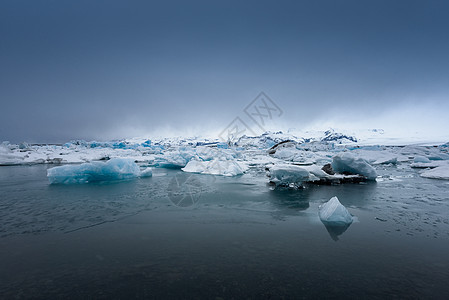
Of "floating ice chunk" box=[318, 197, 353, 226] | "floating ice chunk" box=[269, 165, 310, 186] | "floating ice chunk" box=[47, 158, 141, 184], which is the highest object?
"floating ice chunk" box=[47, 158, 141, 184]

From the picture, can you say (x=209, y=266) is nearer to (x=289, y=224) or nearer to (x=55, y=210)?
(x=289, y=224)

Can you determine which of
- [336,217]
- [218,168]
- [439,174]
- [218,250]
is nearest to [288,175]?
[336,217]

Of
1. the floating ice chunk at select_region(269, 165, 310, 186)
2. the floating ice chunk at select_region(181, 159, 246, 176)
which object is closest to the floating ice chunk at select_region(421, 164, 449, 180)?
the floating ice chunk at select_region(269, 165, 310, 186)

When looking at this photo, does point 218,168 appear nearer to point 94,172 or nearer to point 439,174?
point 94,172

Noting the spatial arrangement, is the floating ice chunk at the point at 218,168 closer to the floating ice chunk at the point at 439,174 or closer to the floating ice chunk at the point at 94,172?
the floating ice chunk at the point at 94,172

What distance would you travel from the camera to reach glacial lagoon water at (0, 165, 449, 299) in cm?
207

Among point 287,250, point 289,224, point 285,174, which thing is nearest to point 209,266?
point 287,250

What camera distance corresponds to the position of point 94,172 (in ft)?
26.7

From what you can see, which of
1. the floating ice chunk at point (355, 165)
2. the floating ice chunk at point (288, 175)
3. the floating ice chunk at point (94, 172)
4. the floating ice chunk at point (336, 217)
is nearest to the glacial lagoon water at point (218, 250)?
the floating ice chunk at point (336, 217)

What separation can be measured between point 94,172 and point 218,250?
691 centimetres

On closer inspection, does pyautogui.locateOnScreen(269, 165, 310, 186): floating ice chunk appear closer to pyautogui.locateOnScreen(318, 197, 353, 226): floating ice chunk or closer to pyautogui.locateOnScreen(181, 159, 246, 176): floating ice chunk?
pyautogui.locateOnScreen(318, 197, 353, 226): floating ice chunk

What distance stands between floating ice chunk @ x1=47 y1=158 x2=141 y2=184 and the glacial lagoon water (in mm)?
2534

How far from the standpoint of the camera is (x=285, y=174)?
7.10 meters

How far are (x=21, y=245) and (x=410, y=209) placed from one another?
6479mm
